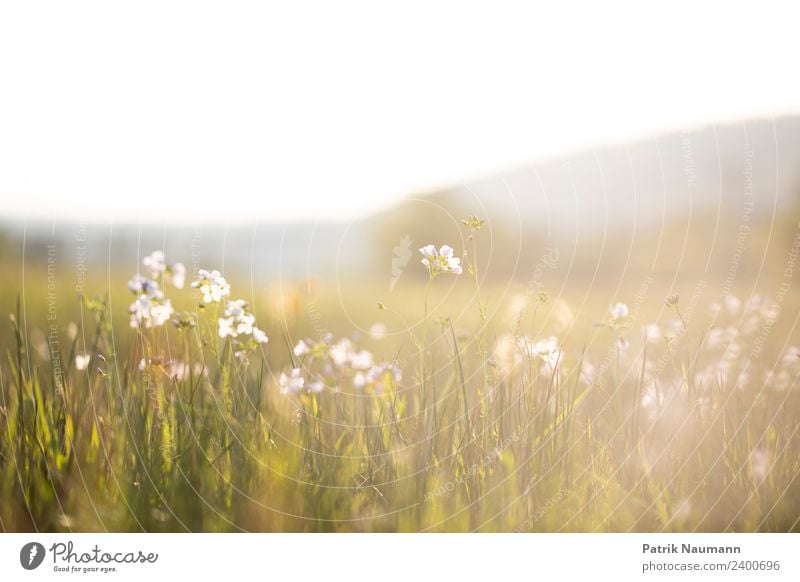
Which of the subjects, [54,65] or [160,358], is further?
[54,65]

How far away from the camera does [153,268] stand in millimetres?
1546

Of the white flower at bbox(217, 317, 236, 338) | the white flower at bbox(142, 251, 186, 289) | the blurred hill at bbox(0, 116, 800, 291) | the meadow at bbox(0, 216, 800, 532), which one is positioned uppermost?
the blurred hill at bbox(0, 116, 800, 291)

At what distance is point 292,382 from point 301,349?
0.08 meters

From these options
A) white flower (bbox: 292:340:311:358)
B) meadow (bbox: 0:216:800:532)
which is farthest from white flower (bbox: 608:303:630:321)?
white flower (bbox: 292:340:311:358)

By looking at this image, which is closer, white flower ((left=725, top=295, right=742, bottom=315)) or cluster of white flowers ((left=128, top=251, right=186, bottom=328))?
cluster of white flowers ((left=128, top=251, right=186, bottom=328))

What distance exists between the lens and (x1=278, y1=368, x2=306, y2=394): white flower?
1.52 metres

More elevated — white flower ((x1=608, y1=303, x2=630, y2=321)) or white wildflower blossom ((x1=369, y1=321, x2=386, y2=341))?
white flower ((x1=608, y1=303, x2=630, y2=321))

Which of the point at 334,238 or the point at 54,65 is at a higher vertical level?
the point at 54,65

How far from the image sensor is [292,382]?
1.53 m

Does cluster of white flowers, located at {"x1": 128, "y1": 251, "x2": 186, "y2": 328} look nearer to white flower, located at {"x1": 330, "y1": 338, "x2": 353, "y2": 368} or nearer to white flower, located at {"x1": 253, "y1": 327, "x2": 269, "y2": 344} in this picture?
white flower, located at {"x1": 253, "y1": 327, "x2": 269, "y2": 344}

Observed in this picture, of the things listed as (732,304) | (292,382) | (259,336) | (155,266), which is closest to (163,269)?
(155,266)
